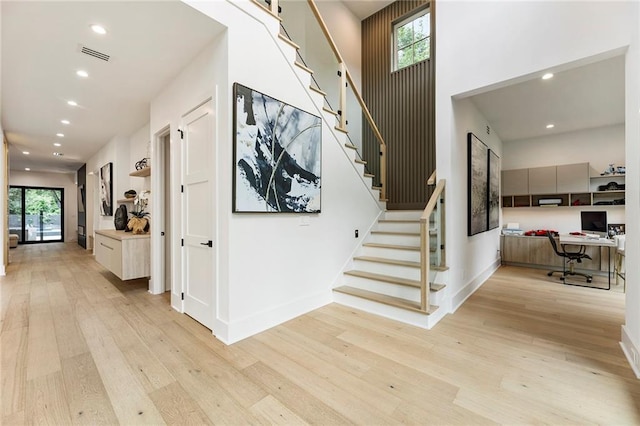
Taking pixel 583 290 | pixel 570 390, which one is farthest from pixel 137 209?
pixel 583 290

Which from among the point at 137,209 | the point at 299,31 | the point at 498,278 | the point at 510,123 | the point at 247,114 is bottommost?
the point at 498,278

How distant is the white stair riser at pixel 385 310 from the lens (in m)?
2.87

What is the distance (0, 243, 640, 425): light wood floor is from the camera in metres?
1.65

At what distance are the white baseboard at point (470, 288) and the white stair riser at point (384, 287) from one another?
0.54m

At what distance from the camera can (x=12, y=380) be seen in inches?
76.3

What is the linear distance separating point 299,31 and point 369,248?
3148 millimetres

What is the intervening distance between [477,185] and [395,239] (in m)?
1.58

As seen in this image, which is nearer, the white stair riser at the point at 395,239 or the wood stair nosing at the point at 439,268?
the wood stair nosing at the point at 439,268

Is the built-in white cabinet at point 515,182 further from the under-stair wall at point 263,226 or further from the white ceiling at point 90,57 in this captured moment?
the white ceiling at point 90,57

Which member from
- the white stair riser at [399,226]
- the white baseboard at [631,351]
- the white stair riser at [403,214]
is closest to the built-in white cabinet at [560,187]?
the white stair riser at [403,214]

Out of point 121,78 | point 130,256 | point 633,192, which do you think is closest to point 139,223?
point 130,256

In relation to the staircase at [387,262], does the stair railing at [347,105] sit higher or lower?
higher

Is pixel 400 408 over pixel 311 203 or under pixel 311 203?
under

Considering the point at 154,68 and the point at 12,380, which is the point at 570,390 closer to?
the point at 12,380
